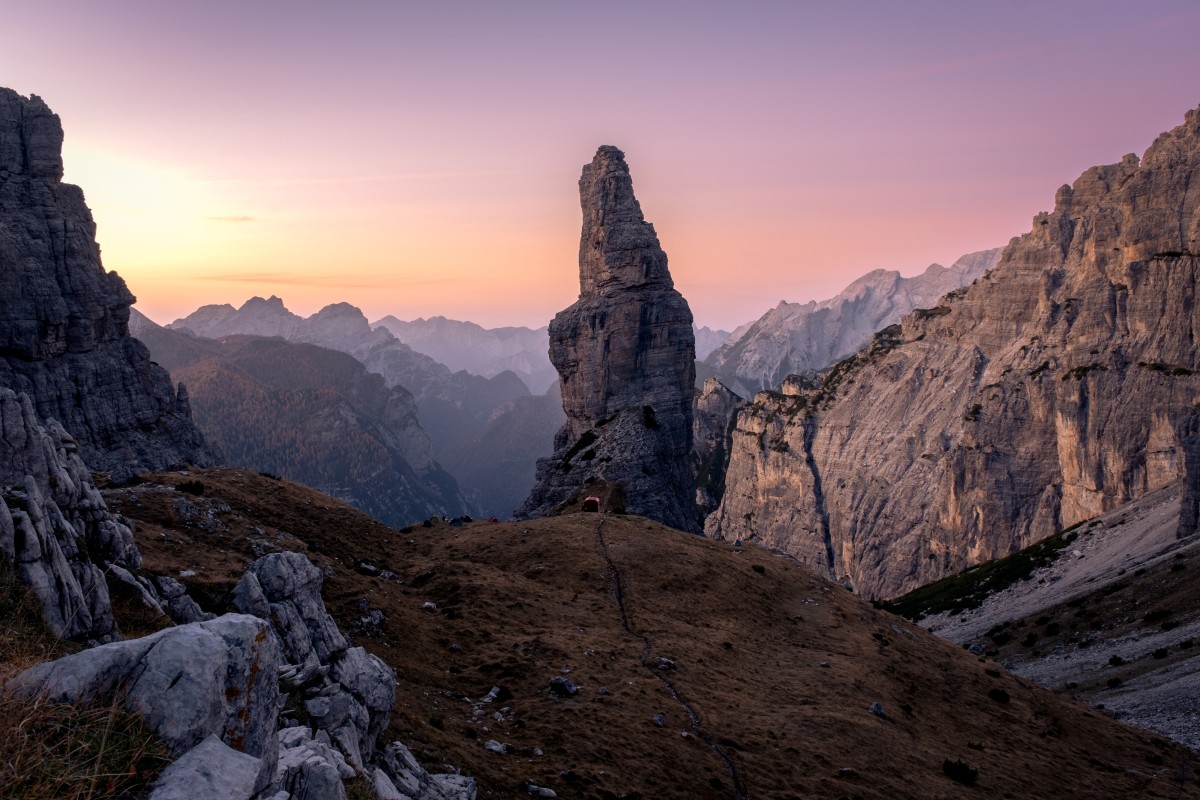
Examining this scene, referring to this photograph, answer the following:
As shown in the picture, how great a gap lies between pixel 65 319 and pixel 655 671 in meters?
119

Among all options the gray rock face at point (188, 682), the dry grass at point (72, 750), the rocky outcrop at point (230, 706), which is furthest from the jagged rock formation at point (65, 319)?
the dry grass at point (72, 750)

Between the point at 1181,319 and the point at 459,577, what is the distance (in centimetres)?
14110

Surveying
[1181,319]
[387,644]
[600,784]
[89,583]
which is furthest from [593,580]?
[1181,319]

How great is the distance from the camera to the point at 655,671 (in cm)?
3734

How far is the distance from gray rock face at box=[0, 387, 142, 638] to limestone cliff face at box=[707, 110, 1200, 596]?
5278 inches

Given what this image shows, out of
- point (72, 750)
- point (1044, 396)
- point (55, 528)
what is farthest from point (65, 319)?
point (1044, 396)

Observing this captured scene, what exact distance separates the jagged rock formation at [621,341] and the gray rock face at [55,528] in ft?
320

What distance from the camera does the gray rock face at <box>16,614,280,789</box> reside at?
10805mm

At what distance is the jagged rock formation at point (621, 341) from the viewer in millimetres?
125438

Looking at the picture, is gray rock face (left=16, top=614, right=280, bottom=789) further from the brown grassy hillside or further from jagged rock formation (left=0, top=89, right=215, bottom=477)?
jagged rock formation (left=0, top=89, right=215, bottom=477)

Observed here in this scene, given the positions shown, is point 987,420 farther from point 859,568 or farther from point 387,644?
point 387,644

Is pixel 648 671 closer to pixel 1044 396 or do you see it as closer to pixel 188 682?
pixel 188 682

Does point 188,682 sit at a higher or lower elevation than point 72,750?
higher

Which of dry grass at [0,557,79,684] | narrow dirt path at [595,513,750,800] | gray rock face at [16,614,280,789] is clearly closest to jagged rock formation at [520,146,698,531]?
narrow dirt path at [595,513,750,800]
